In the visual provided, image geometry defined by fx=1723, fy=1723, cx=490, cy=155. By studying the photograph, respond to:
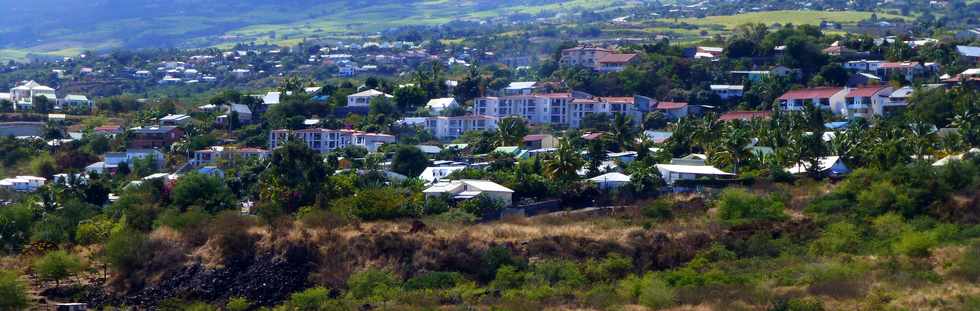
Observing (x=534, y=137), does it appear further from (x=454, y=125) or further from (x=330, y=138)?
(x=330, y=138)

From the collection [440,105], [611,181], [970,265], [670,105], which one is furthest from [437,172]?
[970,265]

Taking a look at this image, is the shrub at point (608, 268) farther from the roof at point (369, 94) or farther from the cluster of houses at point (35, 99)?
the cluster of houses at point (35, 99)

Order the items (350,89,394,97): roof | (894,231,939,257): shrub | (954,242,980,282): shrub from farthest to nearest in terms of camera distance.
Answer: (350,89,394,97): roof < (894,231,939,257): shrub < (954,242,980,282): shrub

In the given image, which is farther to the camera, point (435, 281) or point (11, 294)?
point (435, 281)

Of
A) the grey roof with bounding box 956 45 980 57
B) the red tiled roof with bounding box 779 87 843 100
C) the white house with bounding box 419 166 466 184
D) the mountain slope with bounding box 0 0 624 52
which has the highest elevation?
the grey roof with bounding box 956 45 980 57

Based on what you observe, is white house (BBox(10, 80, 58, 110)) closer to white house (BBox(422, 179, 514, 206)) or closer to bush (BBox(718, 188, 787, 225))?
white house (BBox(422, 179, 514, 206))

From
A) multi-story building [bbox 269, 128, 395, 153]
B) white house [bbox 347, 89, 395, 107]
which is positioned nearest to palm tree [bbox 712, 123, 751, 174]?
multi-story building [bbox 269, 128, 395, 153]
